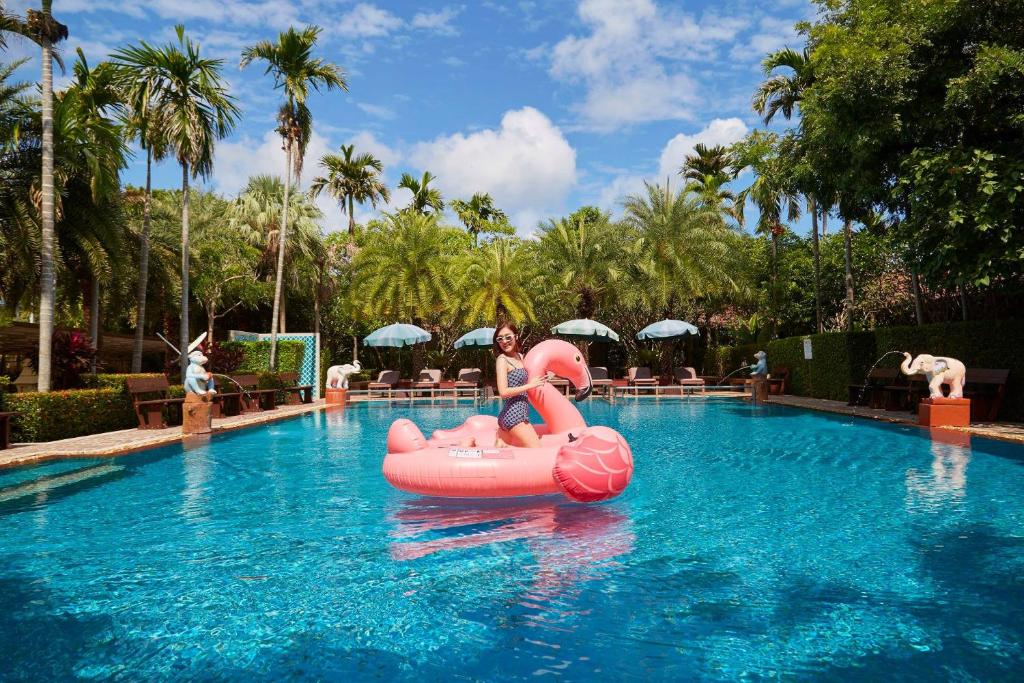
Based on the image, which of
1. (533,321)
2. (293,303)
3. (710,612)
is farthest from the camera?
(293,303)

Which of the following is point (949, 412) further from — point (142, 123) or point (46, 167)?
point (142, 123)

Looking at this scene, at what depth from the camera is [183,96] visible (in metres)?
20.5

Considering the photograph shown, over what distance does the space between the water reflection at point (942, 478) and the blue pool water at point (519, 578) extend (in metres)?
0.07

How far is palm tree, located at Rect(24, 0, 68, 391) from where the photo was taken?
13250 millimetres

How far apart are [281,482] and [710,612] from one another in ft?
20.4

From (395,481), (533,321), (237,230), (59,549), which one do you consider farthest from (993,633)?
(237,230)

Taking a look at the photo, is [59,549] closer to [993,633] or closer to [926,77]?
[993,633]

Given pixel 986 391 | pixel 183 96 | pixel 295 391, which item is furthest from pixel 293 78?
pixel 986 391

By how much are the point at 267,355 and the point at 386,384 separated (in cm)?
474

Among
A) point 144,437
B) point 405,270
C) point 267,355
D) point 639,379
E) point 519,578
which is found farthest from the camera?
point 405,270

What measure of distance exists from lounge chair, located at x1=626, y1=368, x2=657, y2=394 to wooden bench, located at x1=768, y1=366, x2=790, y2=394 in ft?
14.0

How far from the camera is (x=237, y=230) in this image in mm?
34250

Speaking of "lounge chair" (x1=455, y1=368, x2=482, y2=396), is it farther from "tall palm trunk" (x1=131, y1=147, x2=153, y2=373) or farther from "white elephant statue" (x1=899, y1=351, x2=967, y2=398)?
"white elephant statue" (x1=899, y1=351, x2=967, y2=398)

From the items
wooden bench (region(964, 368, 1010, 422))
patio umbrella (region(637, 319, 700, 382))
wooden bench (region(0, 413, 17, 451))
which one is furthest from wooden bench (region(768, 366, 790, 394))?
wooden bench (region(0, 413, 17, 451))
